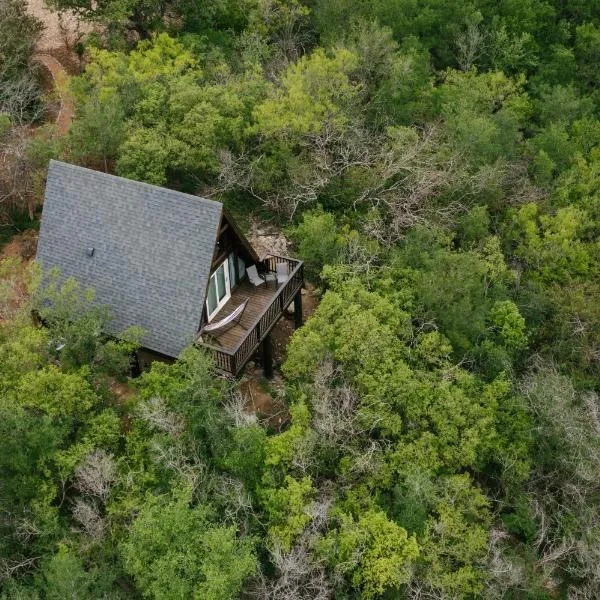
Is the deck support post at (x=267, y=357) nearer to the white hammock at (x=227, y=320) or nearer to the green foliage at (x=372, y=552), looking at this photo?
the white hammock at (x=227, y=320)

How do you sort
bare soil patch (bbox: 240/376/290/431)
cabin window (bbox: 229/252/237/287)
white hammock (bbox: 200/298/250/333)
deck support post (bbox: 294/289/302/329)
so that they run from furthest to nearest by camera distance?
deck support post (bbox: 294/289/302/329)
cabin window (bbox: 229/252/237/287)
bare soil patch (bbox: 240/376/290/431)
white hammock (bbox: 200/298/250/333)

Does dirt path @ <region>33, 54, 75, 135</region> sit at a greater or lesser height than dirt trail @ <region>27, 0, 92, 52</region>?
lesser

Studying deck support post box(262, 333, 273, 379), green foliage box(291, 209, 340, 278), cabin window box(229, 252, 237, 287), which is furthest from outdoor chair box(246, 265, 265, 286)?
green foliage box(291, 209, 340, 278)

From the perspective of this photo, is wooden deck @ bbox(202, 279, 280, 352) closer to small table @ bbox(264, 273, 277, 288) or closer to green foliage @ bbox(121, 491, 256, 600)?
small table @ bbox(264, 273, 277, 288)

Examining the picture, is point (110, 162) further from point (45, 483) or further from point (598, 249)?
point (598, 249)

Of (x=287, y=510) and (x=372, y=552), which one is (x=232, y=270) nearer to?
(x=287, y=510)

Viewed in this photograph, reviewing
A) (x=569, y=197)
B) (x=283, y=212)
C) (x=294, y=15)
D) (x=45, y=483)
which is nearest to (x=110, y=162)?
(x=283, y=212)

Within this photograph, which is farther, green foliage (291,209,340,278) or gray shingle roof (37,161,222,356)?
green foliage (291,209,340,278)
